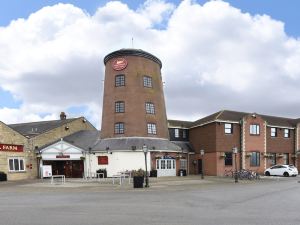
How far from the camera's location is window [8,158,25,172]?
38659mm

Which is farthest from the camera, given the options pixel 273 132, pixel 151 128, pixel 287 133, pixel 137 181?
pixel 287 133

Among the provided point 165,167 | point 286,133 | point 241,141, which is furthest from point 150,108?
point 286,133

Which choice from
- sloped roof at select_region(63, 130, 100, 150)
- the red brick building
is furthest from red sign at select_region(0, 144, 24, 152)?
the red brick building

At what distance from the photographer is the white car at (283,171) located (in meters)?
42.4

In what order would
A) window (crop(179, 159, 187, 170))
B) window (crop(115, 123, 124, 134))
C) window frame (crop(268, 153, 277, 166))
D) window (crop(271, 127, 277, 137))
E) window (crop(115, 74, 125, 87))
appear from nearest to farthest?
window (crop(115, 123, 124, 134)), window (crop(115, 74, 125, 87)), window (crop(179, 159, 187, 170)), window frame (crop(268, 153, 277, 166)), window (crop(271, 127, 277, 137))

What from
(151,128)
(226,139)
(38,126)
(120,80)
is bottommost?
(226,139)

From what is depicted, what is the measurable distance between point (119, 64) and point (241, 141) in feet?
57.6

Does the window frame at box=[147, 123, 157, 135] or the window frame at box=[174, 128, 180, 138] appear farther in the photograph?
the window frame at box=[174, 128, 180, 138]

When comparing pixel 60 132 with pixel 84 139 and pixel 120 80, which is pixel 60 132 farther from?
pixel 120 80

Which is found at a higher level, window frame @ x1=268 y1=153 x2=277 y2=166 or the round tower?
the round tower

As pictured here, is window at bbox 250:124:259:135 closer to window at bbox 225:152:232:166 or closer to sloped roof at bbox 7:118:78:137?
window at bbox 225:152:232:166

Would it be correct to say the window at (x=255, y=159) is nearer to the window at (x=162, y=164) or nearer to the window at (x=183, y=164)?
the window at (x=183, y=164)

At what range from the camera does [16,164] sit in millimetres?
39375

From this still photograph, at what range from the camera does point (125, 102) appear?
1709 inches
